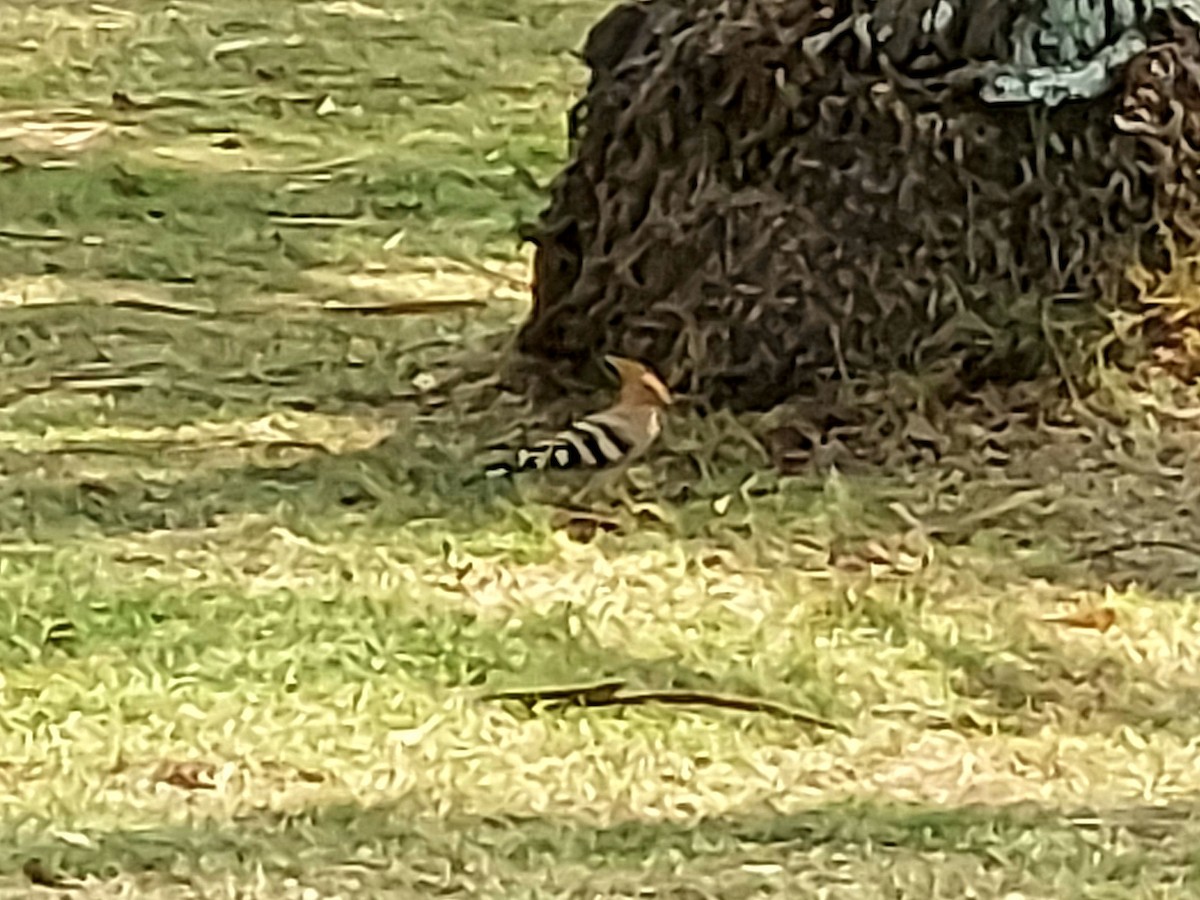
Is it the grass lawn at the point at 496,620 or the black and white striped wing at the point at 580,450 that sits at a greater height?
the black and white striped wing at the point at 580,450

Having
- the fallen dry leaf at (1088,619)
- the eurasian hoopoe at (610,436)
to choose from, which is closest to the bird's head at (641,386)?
the eurasian hoopoe at (610,436)

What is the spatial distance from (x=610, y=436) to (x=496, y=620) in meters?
0.30

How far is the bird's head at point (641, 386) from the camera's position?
204cm

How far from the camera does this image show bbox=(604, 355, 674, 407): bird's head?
6.70 feet

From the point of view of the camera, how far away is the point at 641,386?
205cm

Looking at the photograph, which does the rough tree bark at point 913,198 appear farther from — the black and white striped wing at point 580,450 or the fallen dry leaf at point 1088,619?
the fallen dry leaf at point 1088,619

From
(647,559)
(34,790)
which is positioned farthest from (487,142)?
(34,790)

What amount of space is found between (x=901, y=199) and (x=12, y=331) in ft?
2.86

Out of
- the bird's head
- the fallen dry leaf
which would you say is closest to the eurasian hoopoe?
the bird's head

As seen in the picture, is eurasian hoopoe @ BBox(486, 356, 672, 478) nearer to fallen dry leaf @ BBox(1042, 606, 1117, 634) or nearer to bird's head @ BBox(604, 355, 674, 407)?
bird's head @ BBox(604, 355, 674, 407)

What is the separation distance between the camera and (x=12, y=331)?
2.33 meters

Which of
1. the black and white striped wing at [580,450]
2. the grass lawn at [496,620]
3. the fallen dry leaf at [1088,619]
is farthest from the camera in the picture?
the black and white striped wing at [580,450]

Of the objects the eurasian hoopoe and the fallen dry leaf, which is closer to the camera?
the fallen dry leaf

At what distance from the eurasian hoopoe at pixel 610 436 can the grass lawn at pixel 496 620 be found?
0.08 feet
